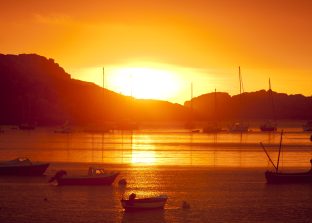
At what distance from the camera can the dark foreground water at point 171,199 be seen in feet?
148

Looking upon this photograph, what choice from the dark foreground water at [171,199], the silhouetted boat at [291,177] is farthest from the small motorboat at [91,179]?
the silhouetted boat at [291,177]

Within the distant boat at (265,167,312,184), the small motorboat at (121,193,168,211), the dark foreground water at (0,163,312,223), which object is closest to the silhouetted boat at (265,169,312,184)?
the distant boat at (265,167,312,184)

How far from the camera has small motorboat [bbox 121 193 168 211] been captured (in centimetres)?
4634

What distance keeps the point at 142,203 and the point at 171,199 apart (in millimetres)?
6649

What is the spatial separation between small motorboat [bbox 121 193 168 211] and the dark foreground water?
0.65 metres

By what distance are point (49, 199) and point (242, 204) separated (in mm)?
15249

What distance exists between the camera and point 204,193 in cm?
5706

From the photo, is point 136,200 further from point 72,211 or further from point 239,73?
point 239,73

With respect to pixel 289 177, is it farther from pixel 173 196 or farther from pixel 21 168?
pixel 21 168

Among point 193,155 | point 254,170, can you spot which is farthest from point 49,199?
point 193,155

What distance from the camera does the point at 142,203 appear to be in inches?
1842

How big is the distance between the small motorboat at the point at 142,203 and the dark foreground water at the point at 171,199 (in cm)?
65

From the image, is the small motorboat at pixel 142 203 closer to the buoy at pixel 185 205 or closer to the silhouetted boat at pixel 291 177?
the buoy at pixel 185 205

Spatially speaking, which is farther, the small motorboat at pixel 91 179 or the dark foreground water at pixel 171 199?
the small motorboat at pixel 91 179
